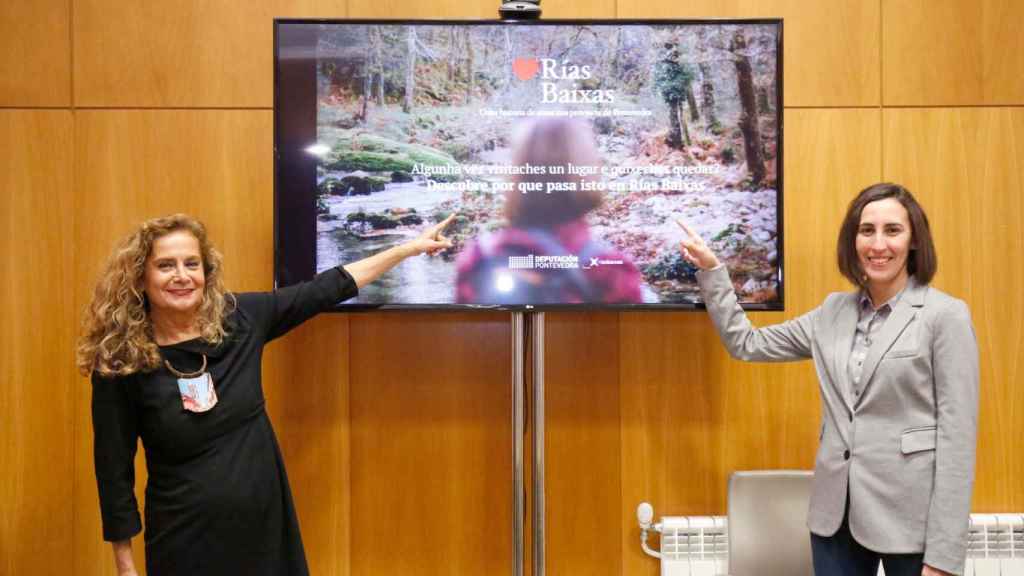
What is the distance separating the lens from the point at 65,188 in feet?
9.64

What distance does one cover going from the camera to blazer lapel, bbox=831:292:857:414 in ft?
6.66

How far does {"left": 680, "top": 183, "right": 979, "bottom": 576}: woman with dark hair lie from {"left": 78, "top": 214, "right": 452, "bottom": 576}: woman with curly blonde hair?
1591 mm

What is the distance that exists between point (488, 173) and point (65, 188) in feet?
5.80

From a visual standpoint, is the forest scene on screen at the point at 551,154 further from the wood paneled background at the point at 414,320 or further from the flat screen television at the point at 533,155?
the wood paneled background at the point at 414,320

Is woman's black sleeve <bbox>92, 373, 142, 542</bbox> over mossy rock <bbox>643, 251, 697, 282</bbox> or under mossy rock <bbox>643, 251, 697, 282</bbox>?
under

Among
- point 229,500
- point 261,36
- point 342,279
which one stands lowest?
point 229,500

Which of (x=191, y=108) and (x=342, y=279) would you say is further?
(x=191, y=108)

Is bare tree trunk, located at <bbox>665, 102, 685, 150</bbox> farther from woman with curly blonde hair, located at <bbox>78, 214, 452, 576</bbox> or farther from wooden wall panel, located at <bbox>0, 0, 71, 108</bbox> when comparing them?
wooden wall panel, located at <bbox>0, 0, 71, 108</bbox>

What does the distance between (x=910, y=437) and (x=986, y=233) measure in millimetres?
1499

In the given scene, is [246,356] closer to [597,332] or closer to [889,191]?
[597,332]

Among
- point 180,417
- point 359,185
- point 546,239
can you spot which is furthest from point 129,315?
point 546,239

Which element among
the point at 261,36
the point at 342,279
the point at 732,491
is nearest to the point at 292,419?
the point at 342,279

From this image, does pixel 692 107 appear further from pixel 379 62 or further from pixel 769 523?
pixel 769 523

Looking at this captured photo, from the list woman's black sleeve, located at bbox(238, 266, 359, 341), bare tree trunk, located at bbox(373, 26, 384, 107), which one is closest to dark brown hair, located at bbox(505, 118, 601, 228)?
bare tree trunk, located at bbox(373, 26, 384, 107)
